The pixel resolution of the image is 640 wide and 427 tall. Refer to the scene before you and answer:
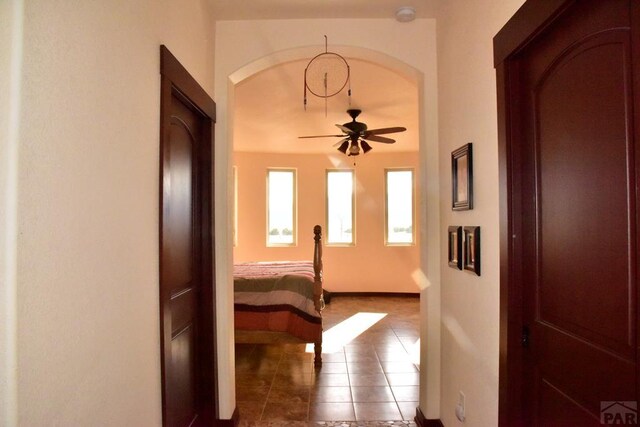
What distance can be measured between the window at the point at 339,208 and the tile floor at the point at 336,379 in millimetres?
2416

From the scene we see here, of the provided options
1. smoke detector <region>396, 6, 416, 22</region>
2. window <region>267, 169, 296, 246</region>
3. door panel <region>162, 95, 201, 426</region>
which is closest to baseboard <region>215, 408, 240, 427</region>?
door panel <region>162, 95, 201, 426</region>

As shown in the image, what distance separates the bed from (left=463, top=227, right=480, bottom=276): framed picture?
2.12 meters

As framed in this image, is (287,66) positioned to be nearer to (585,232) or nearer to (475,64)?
(475,64)

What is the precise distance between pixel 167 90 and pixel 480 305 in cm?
176

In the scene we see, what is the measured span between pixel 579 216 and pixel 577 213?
0.04 feet

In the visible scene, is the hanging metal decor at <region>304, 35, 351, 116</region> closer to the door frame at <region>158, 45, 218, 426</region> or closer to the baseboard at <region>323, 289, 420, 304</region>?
the door frame at <region>158, 45, 218, 426</region>

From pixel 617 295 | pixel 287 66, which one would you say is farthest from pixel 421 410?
pixel 287 66

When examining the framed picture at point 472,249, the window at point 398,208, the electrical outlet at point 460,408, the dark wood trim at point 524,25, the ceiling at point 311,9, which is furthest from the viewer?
the window at point 398,208

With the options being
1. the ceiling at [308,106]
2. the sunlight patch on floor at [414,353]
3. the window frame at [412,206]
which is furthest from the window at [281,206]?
the sunlight patch on floor at [414,353]

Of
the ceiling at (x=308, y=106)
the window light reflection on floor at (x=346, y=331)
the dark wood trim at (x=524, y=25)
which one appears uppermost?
the ceiling at (x=308, y=106)

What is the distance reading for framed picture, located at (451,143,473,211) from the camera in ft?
6.15

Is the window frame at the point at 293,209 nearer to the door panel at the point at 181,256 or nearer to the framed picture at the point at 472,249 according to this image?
the door panel at the point at 181,256

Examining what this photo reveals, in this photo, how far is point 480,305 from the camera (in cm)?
177

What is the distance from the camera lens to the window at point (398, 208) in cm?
721
